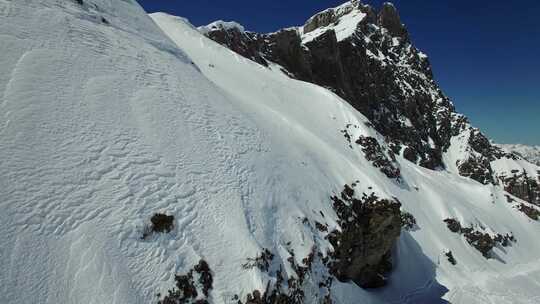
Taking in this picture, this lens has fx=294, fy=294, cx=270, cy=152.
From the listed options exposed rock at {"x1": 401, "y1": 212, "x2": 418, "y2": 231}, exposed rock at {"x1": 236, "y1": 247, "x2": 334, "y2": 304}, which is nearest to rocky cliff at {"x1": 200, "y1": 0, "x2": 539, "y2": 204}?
exposed rock at {"x1": 401, "y1": 212, "x2": 418, "y2": 231}

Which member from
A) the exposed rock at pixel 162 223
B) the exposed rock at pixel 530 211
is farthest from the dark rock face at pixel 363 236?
the exposed rock at pixel 530 211

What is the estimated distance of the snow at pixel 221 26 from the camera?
49266mm

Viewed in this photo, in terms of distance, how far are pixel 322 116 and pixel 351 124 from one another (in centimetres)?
298

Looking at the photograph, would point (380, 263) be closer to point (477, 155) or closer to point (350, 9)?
point (477, 155)

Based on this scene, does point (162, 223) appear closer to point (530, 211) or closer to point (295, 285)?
point (295, 285)

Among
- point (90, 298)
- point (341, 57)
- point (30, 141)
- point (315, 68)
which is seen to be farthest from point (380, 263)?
point (341, 57)

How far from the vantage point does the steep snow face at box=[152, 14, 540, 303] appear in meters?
16.4

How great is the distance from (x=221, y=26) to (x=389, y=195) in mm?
45787

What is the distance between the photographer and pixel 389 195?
1761cm

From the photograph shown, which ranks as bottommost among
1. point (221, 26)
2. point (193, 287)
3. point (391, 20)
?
point (193, 287)

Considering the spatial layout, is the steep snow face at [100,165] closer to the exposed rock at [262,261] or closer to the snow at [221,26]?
the exposed rock at [262,261]

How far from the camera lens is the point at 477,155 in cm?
9212

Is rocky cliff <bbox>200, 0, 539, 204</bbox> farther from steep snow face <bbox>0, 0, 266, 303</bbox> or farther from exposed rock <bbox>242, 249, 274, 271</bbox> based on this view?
exposed rock <bbox>242, 249, 274, 271</bbox>

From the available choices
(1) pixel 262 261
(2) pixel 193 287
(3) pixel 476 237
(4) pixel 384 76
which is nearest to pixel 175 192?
(2) pixel 193 287
